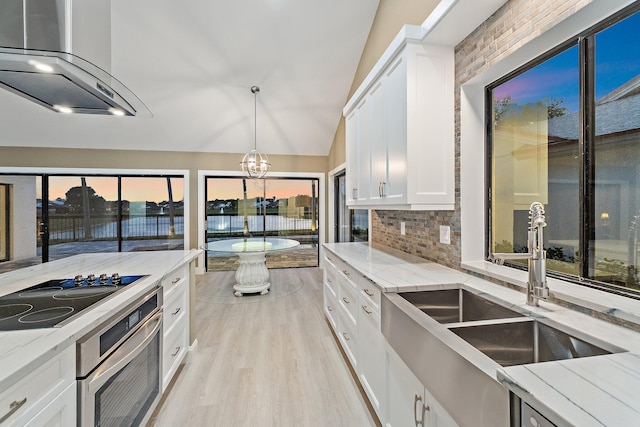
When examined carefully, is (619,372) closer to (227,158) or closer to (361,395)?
(361,395)

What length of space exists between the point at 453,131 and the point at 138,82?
4634mm

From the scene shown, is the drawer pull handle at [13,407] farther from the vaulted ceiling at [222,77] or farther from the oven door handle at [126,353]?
the vaulted ceiling at [222,77]

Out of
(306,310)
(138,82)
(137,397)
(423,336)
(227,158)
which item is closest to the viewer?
(423,336)

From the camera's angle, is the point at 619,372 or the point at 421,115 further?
the point at 421,115

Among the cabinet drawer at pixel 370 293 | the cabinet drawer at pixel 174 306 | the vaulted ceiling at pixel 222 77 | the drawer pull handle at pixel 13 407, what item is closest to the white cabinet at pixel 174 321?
the cabinet drawer at pixel 174 306

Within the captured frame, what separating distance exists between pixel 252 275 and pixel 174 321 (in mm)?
2336

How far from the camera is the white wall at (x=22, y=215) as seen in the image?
555 centimetres

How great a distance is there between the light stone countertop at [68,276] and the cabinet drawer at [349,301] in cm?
136

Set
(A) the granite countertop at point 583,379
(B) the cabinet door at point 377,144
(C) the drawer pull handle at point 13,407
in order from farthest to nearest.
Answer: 1. (B) the cabinet door at point 377,144
2. (C) the drawer pull handle at point 13,407
3. (A) the granite countertop at point 583,379

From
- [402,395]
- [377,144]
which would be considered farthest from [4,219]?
[402,395]

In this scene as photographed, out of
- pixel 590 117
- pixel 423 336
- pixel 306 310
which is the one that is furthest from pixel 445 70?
pixel 306 310

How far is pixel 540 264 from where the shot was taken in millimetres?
1237

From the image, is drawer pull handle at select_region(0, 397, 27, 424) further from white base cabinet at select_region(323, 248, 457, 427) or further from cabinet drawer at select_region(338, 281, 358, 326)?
cabinet drawer at select_region(338, 281, 358, 326)

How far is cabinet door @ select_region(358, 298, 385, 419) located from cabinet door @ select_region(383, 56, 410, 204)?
0.83m
